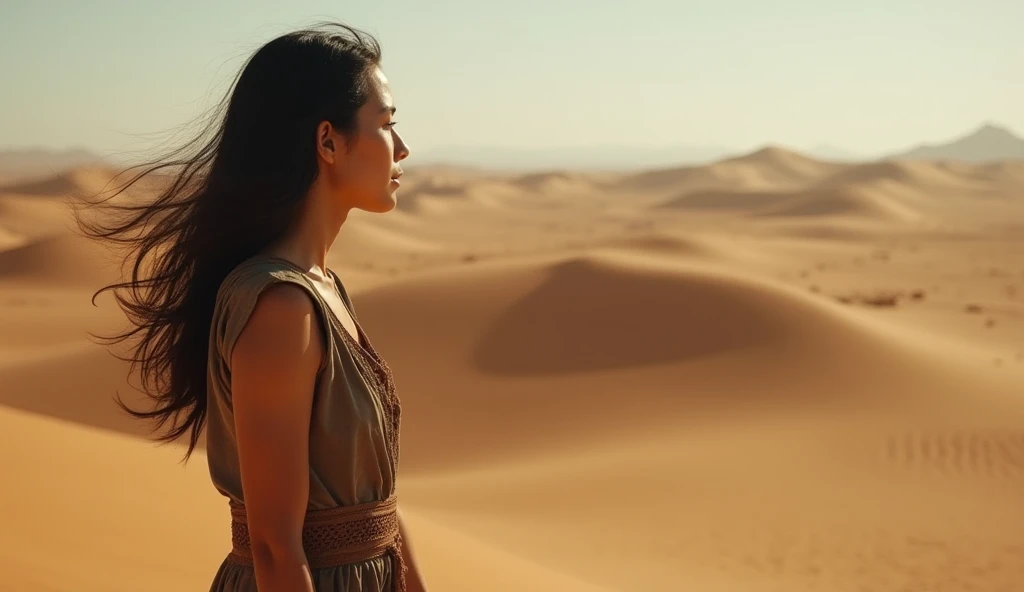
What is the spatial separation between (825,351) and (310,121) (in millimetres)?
15273

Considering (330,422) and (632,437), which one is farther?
(632,437)

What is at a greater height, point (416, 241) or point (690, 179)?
point (690, 179)

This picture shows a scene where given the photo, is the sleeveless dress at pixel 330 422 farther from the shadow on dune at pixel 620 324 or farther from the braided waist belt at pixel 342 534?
the shadow on dune at pixel 620 324

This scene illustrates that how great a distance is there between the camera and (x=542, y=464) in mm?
13281

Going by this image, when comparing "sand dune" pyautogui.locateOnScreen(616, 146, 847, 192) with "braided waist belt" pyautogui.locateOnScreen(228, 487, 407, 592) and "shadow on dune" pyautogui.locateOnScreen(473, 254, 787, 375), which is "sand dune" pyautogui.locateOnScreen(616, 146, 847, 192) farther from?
"braided waist belt" pyautogui.locateOnScreen(228, 487, 407, 592)

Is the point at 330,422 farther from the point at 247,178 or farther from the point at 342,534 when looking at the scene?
the point at 247,178

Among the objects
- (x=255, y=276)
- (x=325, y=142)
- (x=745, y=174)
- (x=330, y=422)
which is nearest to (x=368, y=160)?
(x=325, y=142)

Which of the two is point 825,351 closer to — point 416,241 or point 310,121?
point 310,121

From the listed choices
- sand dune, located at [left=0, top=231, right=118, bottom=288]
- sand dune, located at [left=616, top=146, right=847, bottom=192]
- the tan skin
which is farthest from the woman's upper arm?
sand dune, located at [left=616, top=146, right=847, bottom=192]

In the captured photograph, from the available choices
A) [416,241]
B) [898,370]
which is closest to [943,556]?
[898,370]

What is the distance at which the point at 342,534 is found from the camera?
6.68 ft

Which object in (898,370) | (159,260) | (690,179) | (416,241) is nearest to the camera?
(159,260)

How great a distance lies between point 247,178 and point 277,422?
0.51 m

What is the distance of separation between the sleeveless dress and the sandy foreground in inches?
107
